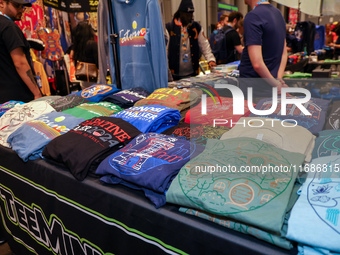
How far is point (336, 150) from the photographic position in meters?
0.90

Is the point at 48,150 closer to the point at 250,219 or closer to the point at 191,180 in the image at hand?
the point at 191,180

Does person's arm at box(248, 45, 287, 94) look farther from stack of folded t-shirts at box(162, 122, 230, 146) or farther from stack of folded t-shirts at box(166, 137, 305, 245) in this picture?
stack of folded t-shirts at box(166, 137, 305, 245)

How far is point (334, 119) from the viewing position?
1.21 meters

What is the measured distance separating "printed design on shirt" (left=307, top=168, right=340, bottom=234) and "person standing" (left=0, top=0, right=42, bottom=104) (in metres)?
2.21

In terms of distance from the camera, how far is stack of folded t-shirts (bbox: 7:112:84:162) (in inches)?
49.8

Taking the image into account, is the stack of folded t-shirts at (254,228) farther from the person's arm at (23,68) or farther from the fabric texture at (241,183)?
the person's arm at (23,68)

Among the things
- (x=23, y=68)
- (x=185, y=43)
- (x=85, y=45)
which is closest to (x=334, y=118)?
(x=185, y=43)

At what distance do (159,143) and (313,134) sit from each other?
0.67m

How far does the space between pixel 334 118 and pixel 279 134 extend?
38 centimetres

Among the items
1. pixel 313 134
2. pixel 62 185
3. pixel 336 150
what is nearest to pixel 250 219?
pixel 336 150

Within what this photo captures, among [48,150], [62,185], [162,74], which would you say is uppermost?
[162,74]

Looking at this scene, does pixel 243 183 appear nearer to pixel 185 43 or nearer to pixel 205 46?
pixel 185 43

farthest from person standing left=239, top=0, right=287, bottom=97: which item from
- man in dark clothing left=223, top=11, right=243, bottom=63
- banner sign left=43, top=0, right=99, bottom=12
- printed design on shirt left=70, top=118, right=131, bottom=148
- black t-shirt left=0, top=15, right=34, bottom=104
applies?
banner sign left=43, top=0, right=99, bottom=12

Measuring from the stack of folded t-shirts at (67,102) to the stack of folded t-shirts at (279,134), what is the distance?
1.11m
